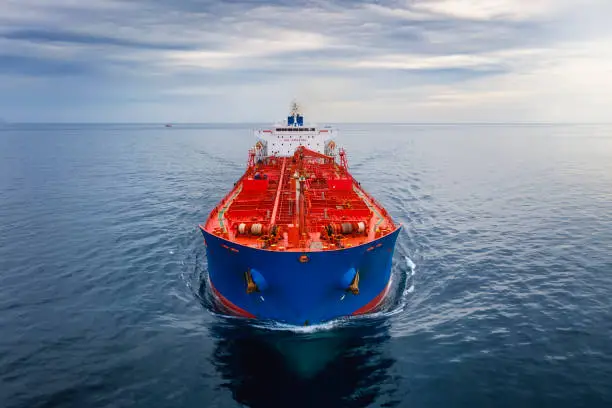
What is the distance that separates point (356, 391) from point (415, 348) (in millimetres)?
3991

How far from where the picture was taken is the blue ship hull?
17844 millimetres

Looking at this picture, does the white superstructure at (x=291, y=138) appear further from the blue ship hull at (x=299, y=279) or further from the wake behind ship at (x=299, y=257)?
the blue ship hull at (x=299, y=279)

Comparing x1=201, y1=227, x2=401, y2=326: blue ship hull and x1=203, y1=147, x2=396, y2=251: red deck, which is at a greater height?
x1=203, y1=147, x2=396, y2=251: red deck

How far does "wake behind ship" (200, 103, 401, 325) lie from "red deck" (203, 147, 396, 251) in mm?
56

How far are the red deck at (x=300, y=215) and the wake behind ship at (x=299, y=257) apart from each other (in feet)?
0.18

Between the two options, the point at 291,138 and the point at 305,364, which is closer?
the point at 305,364

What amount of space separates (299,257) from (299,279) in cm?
119

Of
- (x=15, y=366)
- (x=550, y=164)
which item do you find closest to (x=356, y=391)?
(x=15, y=366)

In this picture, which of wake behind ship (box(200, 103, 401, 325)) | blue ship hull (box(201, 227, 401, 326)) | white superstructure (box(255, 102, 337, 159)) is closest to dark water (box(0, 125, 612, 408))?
blue ship hull (box(201, 227, 401, 326))

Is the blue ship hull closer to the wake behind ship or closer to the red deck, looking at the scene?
the wake behind ship

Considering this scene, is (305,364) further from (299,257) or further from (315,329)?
(299,257)

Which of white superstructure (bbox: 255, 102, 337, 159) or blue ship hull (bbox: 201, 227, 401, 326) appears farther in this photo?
white superstructure (bbox: 255, 102, 337, 159)

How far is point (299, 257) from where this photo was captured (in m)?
17.4

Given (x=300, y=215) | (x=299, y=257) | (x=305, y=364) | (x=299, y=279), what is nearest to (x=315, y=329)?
(x=305, y=364)
